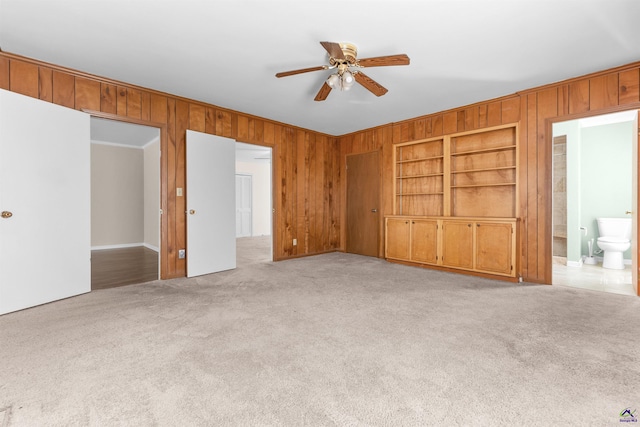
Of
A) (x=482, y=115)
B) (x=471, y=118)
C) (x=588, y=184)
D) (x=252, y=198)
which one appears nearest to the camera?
(x=482, y=115)

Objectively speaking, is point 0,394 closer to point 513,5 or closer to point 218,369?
point 218,369

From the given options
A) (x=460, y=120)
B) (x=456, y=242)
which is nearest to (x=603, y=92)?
(x=460, y=120)

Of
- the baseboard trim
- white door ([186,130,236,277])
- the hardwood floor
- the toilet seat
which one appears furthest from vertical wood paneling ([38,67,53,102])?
the toilet seat

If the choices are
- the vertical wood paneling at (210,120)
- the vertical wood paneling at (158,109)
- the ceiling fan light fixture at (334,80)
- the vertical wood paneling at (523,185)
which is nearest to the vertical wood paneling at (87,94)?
the vertical wood paneling at (158,109)

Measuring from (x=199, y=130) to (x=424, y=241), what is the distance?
3.82m

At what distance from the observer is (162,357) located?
180cm

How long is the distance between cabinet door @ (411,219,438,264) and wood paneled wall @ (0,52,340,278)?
1.93m

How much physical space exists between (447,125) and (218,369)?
4.48 m

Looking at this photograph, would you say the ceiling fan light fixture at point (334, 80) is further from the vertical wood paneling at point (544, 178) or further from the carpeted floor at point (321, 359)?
the vertical wood paneling at point (544, 178)

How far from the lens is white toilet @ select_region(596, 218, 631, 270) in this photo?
4.42 meters

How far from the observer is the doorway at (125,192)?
6177 millimetres

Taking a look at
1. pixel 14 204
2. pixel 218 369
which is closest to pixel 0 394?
pixel 218 369

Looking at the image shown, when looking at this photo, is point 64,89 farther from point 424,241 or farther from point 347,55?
point 424,241

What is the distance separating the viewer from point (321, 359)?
1.78 m
